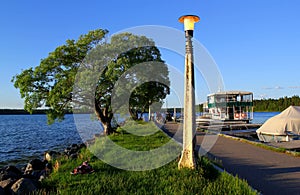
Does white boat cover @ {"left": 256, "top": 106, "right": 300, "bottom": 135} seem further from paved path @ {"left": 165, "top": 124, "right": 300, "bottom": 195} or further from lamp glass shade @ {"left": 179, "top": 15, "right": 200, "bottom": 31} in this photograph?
lamp glass shade @ {"left": 179, "top": 15, "right": 200, "bottom": 31}

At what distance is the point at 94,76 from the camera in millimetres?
15359

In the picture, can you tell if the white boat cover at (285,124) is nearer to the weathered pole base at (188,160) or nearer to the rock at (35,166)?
the weathered pole base at (188,160)

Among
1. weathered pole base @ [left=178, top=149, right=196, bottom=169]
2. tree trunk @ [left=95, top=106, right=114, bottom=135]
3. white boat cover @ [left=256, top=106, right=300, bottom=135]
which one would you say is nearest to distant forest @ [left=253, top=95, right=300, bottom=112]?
white boat cover @ [left=256, top=106, right=300, bottom=135]

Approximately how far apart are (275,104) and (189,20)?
462 ft

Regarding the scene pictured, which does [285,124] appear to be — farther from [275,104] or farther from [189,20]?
[275,104]

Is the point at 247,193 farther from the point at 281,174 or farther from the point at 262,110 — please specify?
the point at 262,110

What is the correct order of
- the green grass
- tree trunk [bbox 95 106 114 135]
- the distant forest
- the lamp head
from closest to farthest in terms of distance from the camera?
the green grass → the lamp head → tree trunk [bbox 95 106 114 135] → the distant forest

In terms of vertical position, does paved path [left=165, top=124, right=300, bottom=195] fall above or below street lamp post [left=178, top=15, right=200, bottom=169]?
below

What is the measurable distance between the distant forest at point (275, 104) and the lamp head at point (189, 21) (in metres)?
129

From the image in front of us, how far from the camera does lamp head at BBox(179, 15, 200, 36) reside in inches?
330

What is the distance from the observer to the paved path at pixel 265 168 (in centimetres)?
712

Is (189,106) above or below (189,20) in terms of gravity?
below

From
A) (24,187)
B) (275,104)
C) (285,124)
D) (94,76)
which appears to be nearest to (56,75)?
(94,76)

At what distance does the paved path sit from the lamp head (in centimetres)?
470
